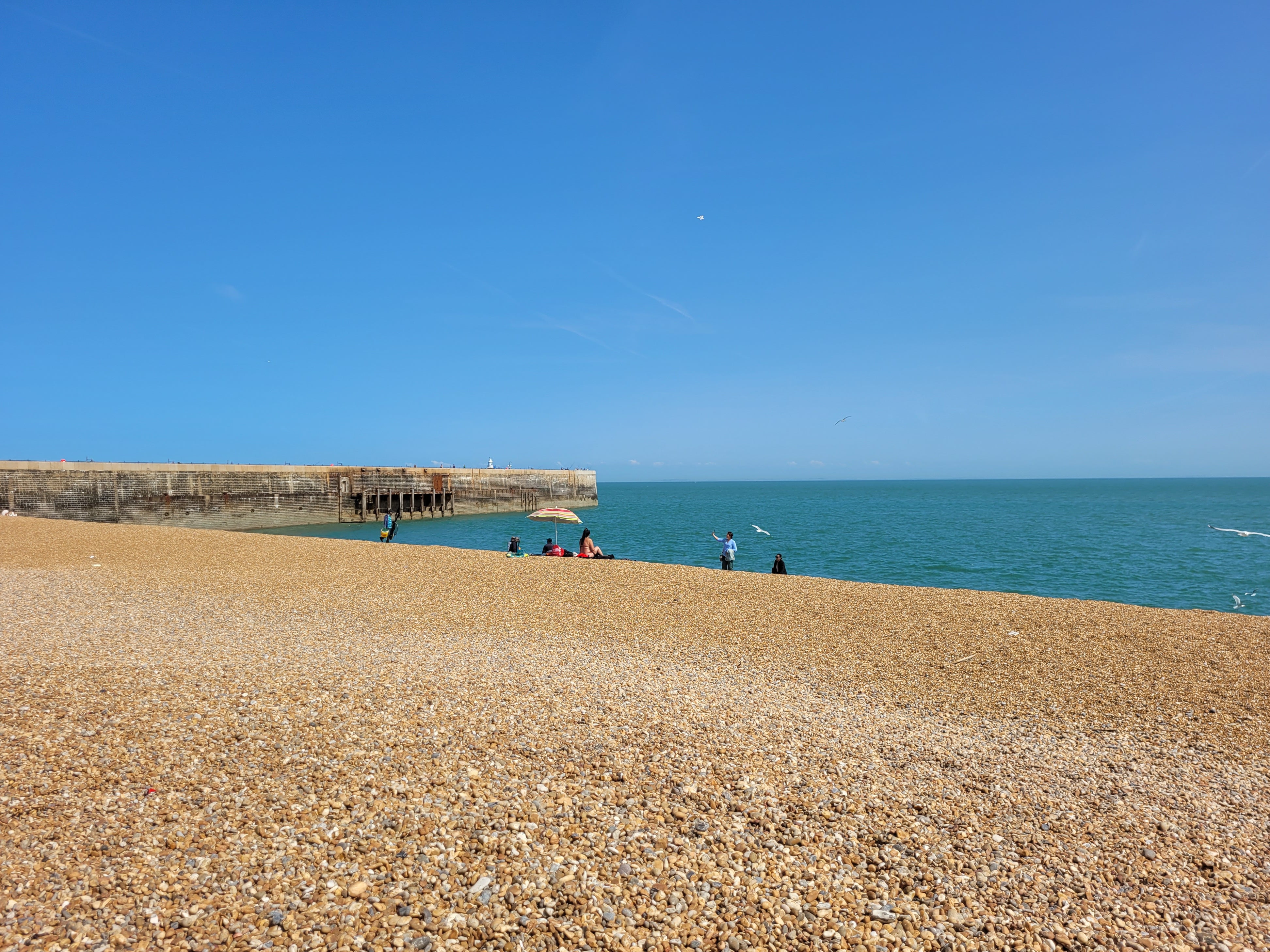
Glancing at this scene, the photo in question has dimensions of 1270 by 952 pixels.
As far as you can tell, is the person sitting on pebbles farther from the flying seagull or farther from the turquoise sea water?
the flying seagull

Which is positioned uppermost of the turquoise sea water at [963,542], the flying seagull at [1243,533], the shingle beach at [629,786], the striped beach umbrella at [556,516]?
the striped beach umbrella at [556,516]

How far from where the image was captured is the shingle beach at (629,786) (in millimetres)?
4125

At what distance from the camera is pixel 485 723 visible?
7059 millimetres

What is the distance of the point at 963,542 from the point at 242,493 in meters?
49.8

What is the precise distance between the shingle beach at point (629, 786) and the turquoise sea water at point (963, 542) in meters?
10.0

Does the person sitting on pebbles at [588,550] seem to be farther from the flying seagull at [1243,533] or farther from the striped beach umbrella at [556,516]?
the flying seagull at [1243,533]

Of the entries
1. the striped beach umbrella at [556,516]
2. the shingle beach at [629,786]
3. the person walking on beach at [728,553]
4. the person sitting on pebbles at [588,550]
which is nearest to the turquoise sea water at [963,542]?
the person walking on beach at [728,553]

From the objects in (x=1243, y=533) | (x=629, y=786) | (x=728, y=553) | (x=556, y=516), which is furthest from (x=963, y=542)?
(x=629, y=786)

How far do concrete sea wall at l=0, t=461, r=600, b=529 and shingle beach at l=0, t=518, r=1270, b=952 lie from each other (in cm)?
3841

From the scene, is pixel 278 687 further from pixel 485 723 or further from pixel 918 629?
pixel 918 629

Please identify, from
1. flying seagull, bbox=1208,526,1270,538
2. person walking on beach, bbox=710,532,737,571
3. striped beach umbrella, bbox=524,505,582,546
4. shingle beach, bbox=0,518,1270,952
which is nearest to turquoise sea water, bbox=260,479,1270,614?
flying seagull, bbox=1208,526,1270,538

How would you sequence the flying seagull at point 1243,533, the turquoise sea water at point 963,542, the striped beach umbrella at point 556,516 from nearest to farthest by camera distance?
the flying seagull at point 1243,533, the striped beach umbrella at point 556,516, the turquoise sea water at point 963,542

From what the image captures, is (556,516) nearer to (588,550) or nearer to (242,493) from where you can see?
(588,550)

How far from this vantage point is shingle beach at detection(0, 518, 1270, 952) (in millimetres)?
4125
